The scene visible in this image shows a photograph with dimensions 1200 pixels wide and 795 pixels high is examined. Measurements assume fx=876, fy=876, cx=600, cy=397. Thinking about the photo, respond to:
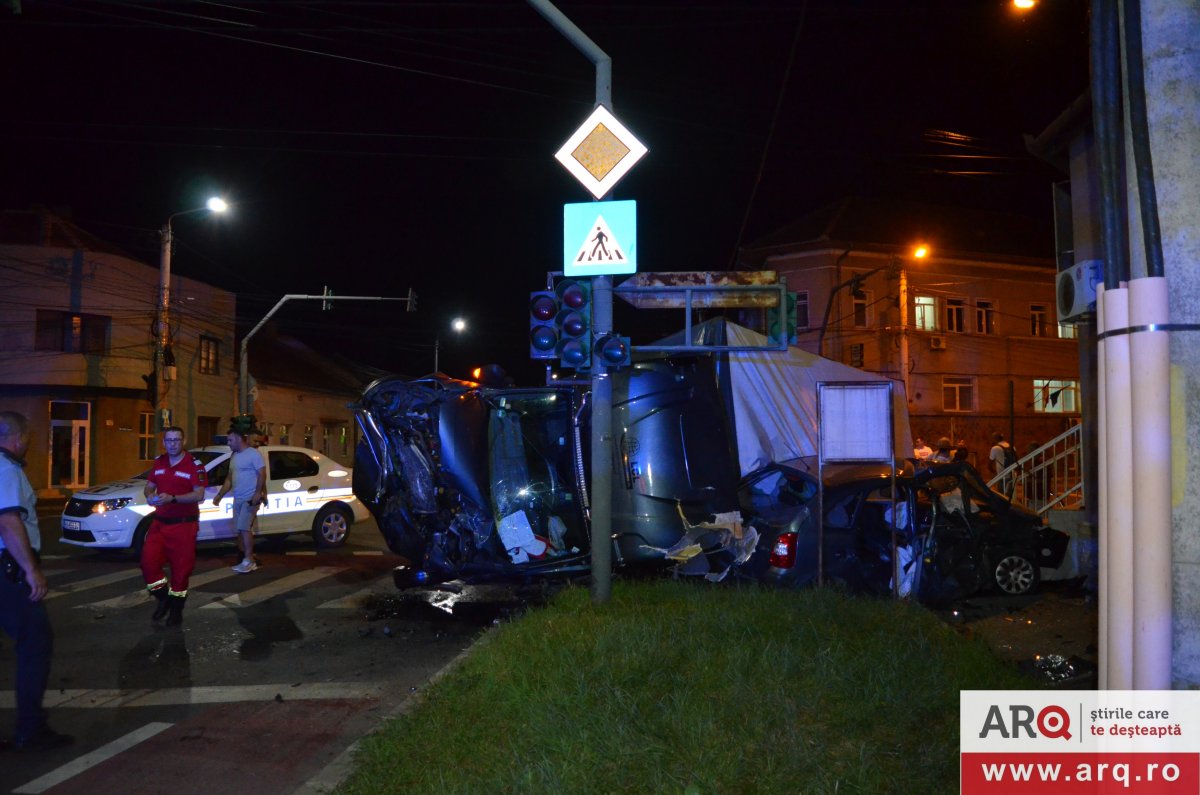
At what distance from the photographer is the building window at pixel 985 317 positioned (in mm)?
33872

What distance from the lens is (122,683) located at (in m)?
6.22

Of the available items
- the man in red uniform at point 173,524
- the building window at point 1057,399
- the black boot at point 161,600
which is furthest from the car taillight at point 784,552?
the building window at point 1057,399

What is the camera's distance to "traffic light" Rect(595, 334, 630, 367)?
24.8 feet

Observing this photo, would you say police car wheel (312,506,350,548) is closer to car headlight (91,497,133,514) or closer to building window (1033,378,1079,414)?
car headlight (91,497,133,514)

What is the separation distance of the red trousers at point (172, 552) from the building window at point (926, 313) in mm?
29855

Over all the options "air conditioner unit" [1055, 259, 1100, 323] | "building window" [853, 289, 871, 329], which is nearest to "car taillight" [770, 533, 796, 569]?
"air conditioner unit" [1055, 259, 1100, 323]

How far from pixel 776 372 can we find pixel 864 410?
10.6ft

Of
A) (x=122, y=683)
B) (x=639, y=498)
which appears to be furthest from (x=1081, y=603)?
(x=122, y=683)

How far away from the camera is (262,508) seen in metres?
12.6

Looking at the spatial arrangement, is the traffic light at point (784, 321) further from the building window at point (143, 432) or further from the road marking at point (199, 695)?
the building window at point (143, 432)

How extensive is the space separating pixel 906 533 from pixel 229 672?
615 cm

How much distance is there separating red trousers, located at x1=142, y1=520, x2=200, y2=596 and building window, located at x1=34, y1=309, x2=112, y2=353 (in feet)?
71.7

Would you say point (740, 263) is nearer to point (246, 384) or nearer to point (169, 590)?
point (246, 384)

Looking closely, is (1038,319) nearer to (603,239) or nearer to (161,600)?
(603,239)
